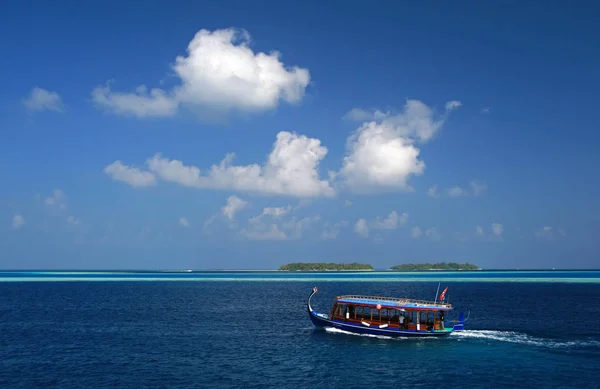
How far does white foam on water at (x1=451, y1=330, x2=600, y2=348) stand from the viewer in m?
48.1

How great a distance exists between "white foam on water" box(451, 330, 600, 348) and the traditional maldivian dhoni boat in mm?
1684

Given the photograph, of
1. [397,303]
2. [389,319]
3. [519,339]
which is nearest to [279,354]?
[389,319]

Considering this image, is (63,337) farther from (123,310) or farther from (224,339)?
(123,310)

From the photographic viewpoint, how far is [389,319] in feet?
180

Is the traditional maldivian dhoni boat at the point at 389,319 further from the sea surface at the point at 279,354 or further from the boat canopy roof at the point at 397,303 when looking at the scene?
the sea surface at the point at 279,354

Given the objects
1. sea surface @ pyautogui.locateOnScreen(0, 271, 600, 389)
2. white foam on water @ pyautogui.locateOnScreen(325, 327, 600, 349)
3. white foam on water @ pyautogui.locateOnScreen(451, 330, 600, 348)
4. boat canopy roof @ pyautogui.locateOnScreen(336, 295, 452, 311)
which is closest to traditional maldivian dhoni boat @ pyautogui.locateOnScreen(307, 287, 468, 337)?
boat canopy roof @ pyautogui.locateOnScreen(336, 295, 452, 311)

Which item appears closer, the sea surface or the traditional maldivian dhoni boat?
the sea surface

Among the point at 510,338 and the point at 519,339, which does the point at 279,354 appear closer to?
the point at 510,338

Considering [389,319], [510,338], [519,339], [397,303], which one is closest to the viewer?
[519,339]

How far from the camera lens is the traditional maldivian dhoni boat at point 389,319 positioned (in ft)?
175

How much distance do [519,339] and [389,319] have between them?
572 inches

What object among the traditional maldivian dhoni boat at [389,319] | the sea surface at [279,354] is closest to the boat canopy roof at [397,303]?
the traditional maldivian dhoni boat at [389,319]

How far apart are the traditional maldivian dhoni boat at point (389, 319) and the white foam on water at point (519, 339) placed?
168 centimetres

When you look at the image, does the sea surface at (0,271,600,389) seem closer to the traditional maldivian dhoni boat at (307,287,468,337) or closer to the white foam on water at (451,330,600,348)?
the white foam on water at (451,330,600,348)
